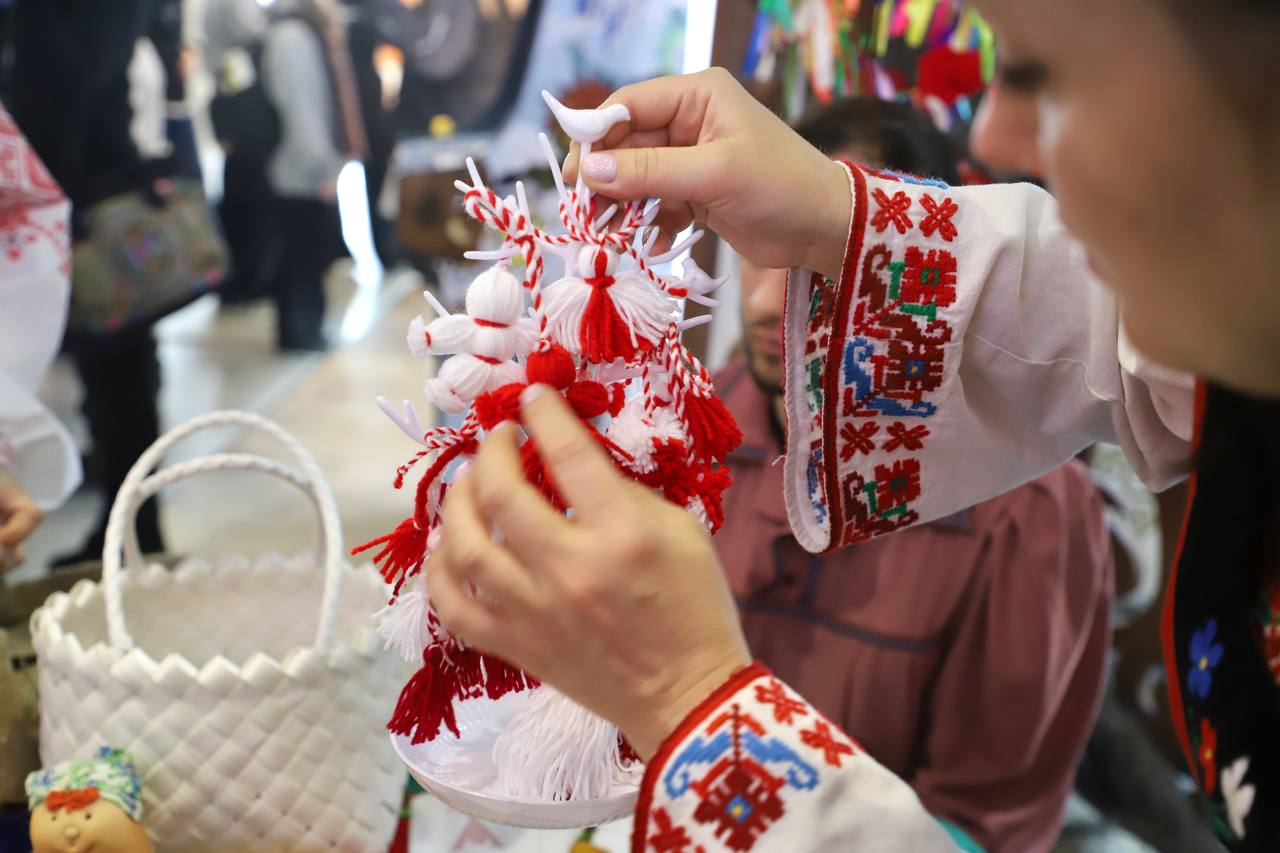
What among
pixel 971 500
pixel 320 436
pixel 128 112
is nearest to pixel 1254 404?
pixel 971 500

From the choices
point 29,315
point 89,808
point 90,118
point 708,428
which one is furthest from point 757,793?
point 90,118

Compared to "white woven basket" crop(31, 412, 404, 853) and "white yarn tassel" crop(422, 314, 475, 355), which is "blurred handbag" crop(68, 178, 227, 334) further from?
"white yarn tassel" crop(422, 314, 475, 355)

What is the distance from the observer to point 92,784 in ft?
1.99

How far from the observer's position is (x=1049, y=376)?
591 mm

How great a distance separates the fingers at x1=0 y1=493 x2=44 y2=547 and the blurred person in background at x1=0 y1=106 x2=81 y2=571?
3 centimetres

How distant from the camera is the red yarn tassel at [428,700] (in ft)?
1.77

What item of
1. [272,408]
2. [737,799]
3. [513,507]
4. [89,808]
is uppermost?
[513,507]

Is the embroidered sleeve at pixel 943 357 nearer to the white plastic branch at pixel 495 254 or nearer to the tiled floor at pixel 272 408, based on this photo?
the white plastic branch at pixel 495 254

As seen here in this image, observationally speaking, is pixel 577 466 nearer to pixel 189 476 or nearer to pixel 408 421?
pixel 408 421

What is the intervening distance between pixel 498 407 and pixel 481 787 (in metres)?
0.21

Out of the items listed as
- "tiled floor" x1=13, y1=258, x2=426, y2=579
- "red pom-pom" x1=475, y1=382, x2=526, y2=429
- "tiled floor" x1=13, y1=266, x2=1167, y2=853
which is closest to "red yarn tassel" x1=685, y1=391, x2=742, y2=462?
"red pom-pom" x1=475, y1=382, x2=526, y2=429

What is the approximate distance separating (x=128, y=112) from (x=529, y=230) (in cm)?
123

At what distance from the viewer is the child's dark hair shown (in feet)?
3.40

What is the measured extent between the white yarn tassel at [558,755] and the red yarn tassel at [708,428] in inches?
6.4
